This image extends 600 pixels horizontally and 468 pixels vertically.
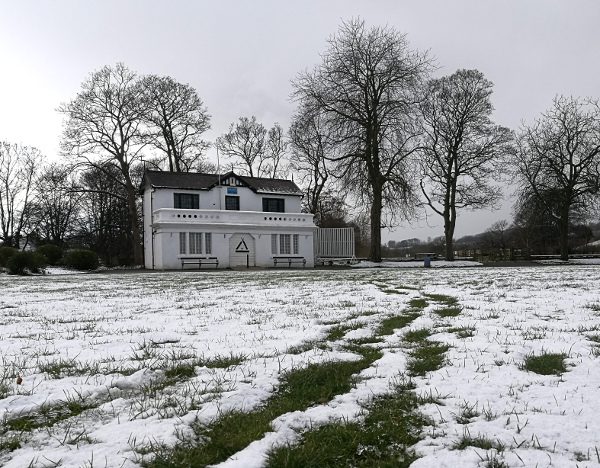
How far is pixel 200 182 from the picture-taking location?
35.9 metres

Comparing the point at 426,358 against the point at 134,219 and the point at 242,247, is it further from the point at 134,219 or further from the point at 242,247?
the point at 134,219

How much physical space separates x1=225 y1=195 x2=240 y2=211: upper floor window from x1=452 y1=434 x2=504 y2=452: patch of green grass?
34.4 meters

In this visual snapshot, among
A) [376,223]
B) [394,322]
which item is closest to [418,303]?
[394,322]

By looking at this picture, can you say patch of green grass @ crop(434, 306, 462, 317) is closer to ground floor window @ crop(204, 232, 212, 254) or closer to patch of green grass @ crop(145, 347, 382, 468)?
patch of green grass @ crop(145, 347, 382, 468)

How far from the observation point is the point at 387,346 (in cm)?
512

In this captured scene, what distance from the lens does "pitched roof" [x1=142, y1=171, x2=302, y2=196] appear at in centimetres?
3475

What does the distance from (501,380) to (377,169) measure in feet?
93.5

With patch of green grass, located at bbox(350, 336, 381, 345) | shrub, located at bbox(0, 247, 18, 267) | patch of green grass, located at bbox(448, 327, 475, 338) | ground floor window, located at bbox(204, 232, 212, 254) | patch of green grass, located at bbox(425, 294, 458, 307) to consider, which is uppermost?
ground floor window, located at bbox(204, 232, 212, 254)

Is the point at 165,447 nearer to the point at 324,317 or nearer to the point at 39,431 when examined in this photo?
the point at 39,431

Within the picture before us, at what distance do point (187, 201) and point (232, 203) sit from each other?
354 centimetres

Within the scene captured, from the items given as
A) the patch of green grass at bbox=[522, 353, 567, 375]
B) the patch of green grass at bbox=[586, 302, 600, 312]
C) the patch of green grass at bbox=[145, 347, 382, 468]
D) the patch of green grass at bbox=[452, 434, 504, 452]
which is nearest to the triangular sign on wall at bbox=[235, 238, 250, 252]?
the patch of green grass at bbox=[586, 302, 600, 312]

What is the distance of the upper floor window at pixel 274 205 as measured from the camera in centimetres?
3772

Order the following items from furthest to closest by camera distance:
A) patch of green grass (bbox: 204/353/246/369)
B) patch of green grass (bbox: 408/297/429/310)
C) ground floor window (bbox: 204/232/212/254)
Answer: ground floor window (bbox: 204/232/212/254) → patch of green grass (bbox: 408/297/429/310) → patch of green grass (bbox: 204/353/246/369)

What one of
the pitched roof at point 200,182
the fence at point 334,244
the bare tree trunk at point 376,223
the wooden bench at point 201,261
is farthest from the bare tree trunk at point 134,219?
the bare tree trunk at point 376,223
